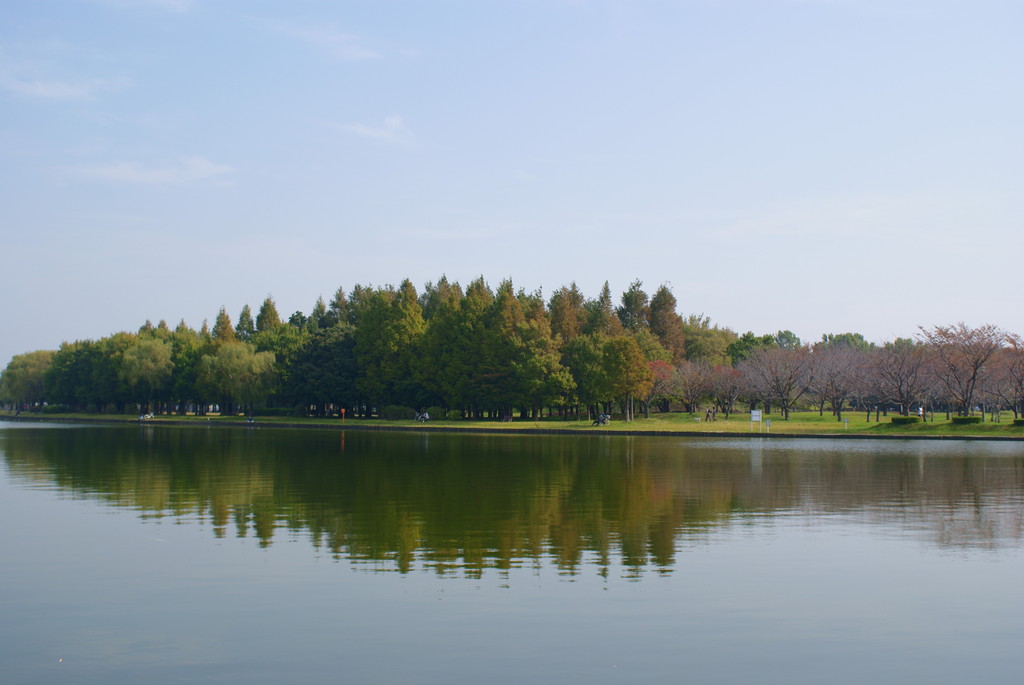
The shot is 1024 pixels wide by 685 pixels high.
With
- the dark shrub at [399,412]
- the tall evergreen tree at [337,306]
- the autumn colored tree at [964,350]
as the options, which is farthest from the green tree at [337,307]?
the autumn colored tree at [964,350]

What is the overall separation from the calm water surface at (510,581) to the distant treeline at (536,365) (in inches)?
2393

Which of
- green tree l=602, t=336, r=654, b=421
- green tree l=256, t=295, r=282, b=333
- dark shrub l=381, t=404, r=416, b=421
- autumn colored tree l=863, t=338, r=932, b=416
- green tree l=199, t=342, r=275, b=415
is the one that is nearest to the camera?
autumn colored tree l=863, t=338, r=932, b=416

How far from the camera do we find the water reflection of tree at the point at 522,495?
1889 centimetres

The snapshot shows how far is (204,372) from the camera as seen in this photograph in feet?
419

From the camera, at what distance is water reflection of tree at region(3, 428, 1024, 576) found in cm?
1889

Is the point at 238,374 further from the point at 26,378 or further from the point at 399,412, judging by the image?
the point at 26,378

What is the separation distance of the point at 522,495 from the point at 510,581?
12441 millimetres

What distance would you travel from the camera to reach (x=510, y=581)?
1512 centimetres

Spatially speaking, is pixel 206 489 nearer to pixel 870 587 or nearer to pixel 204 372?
pixel 870 587

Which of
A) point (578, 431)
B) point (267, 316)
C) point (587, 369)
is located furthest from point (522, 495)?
point (267, 316)

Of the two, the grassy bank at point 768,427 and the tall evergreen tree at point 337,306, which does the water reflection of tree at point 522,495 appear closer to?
the grassy bank at point 768,427

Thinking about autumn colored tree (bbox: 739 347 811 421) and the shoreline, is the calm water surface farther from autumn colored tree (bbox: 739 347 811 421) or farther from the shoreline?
autumn colored tree (bbox: 739 347 811 421)

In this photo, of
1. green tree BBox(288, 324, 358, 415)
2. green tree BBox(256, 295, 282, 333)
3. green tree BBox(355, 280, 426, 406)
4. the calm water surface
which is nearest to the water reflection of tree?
the calm water surface

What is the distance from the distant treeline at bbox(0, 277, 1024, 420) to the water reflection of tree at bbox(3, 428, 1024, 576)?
44.3 metres
